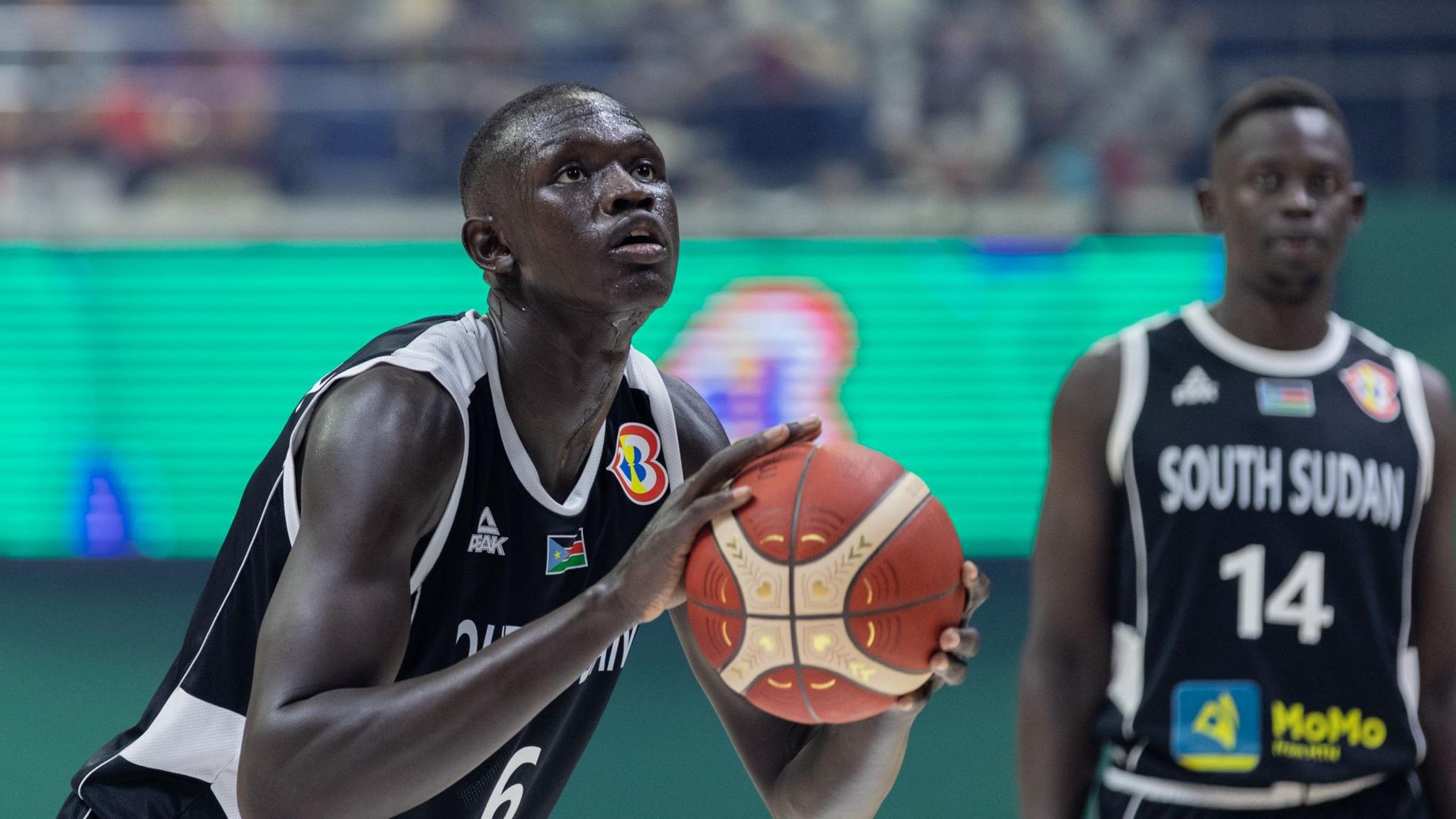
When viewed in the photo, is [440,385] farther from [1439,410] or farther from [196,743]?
[1439,410]

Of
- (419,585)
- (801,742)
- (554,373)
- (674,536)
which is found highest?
(554,373)

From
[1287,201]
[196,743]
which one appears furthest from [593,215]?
[1287,201]

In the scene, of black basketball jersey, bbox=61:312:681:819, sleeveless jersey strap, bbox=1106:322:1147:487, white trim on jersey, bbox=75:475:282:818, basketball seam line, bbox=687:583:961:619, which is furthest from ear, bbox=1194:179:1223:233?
white trim on jersey, bbox=75:475:282:818

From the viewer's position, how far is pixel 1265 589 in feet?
8.30

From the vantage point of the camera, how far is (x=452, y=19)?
862 cm

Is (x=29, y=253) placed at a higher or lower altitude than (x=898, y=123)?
lower

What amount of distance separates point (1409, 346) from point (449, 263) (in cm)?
450

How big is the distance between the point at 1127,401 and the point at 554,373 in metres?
1.01

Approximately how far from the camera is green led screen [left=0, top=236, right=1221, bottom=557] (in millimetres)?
6762

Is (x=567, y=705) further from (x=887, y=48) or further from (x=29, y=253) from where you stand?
(x=887, y=48)

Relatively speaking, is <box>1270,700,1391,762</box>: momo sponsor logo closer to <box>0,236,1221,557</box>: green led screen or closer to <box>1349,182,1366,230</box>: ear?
<box>1349,182,1366,230</box>: ear

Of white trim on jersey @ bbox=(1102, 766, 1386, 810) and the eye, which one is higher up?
the eye

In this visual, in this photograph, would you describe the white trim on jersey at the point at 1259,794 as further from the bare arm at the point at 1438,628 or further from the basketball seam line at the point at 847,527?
the basketball seam line at the point at 847,527

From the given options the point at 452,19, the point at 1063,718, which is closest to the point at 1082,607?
the point at 1063,718
